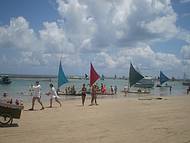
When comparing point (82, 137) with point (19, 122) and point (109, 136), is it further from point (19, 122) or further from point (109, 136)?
point (19, 122)

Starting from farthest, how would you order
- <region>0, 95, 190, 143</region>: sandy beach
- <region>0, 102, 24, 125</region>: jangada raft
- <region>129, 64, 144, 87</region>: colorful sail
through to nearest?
<region>129, 64, 144, 87</region>: colorful sail → <region>0, 102, 24, 125</region>: jangada raft → <region>0, 95, 190, 143</region>: sandy beach

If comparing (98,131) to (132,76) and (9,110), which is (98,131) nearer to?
(9,110)

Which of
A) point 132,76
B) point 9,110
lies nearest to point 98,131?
point 9,110

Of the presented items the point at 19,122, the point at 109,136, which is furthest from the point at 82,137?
the point at 19,122

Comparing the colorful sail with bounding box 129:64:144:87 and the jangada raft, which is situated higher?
the colorful sail with bounding box 129:64:144:87

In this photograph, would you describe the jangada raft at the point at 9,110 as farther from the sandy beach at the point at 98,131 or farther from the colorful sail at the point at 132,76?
the colorful sail at the point at 132,76

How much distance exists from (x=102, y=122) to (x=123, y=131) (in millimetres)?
2016

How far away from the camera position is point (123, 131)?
401 inches

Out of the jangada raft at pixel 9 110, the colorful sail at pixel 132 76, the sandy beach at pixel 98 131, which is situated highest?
the colorful sail at pixel 132 76

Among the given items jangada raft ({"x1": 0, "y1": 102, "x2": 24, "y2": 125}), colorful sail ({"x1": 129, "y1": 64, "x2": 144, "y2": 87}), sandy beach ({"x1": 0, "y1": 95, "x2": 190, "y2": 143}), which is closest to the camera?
sandy beach ({"x1": 0, "y1": 95, "x2": 190, "y2": 143})

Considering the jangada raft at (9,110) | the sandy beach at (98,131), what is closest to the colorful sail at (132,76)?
the sandy beach at (98,131)

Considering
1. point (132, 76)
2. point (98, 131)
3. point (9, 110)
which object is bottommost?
point (98, 131)

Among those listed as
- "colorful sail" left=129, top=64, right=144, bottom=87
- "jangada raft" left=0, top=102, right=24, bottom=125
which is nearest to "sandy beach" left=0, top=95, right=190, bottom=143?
"jangada raft" left=0, top=102, right=24, bottom=125

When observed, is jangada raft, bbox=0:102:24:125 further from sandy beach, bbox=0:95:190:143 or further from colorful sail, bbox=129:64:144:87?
colorful sail, bbox=129:64:144:87
